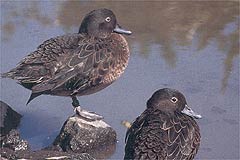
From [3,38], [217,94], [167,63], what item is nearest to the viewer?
[217,94]

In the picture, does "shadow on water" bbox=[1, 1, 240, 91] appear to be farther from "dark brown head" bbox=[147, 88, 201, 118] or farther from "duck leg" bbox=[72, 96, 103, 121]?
"dark brown head" bbox=[147, 88, 201, 118]

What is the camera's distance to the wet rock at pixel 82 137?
23.1 ft

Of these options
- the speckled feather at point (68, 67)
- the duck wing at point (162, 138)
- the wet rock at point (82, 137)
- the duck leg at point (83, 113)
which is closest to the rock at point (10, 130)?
the wet rock at point (82, 137)

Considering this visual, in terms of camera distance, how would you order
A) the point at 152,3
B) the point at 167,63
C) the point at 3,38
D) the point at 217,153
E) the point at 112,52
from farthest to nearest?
the point at 152,3 < the point at 3,38 < the point at 167,63 < the point at 112,52 < the point at 217,153

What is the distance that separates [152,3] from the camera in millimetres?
10562

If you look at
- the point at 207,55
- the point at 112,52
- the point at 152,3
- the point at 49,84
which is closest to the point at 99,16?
the point at 112,52

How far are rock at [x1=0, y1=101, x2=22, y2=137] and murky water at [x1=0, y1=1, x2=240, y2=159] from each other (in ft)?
0.26

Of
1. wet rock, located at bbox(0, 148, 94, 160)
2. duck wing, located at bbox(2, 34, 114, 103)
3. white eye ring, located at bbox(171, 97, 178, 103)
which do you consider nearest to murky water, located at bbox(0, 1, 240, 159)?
wet rock, located at bbox(0, 148, 94, 160)

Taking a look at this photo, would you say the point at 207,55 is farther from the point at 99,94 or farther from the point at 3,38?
the point at 3,38

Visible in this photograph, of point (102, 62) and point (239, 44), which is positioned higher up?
point (102, 62)

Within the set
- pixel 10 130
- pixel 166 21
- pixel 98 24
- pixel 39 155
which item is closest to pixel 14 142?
pixel 10 130

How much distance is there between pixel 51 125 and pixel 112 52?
0.89m

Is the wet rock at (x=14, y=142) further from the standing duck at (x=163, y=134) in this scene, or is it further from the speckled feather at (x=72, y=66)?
the standing duck at (x=163, y=134)

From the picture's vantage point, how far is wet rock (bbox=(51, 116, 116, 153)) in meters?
7.04
